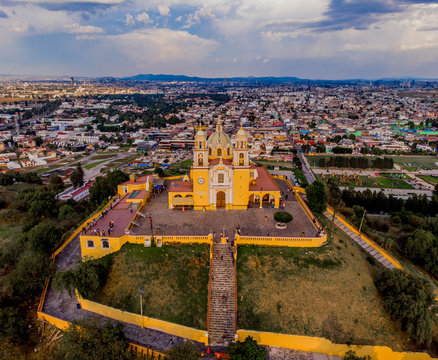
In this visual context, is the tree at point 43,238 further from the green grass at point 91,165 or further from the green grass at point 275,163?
the green grass at point 275,163

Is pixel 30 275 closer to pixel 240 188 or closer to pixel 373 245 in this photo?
pixel 240 188

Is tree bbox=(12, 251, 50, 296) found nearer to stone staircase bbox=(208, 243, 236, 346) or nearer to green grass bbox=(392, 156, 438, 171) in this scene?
stone staircase bbox=(208, 243, 236, 346)

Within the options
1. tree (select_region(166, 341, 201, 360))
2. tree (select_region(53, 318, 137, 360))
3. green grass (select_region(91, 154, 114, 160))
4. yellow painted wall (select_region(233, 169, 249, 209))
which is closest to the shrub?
yellow painted wall (select_region(233, 169, 249, 209))

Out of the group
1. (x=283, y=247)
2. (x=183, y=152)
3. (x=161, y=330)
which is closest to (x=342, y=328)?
(x=283, y=247)

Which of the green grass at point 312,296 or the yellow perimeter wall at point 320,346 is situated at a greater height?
the green grass at point 312,296

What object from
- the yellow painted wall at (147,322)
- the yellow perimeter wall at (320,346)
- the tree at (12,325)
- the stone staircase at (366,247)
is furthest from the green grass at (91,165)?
the yellow perimeter wall at (320,346)

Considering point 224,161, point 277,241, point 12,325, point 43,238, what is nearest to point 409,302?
point 277,241
